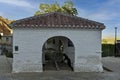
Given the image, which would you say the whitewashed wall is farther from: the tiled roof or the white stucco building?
the tiled roof

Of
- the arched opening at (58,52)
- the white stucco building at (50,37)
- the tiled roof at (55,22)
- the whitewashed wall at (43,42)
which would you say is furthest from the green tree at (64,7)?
the whitewashed wall at (43,42)

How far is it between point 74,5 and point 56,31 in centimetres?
2244

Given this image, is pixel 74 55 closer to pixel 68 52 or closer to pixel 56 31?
pixel 56 31

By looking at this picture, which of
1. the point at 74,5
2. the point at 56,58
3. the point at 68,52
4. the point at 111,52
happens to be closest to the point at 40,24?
the point at 68,52

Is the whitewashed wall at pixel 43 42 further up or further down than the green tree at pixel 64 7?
further down

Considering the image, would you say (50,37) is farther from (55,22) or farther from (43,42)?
(55,22)

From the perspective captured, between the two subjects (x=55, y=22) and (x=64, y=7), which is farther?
(x=64, y=7)

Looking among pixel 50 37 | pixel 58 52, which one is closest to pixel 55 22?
pixel 50 37

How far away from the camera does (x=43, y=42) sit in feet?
56.3

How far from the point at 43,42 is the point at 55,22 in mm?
1418

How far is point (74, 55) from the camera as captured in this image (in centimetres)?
1755

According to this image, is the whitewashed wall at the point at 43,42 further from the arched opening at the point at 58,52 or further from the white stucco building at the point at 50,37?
the arched opening at the point at 58,52

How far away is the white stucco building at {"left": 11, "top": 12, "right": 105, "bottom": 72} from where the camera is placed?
1691 cm

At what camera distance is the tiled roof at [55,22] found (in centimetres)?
1692
